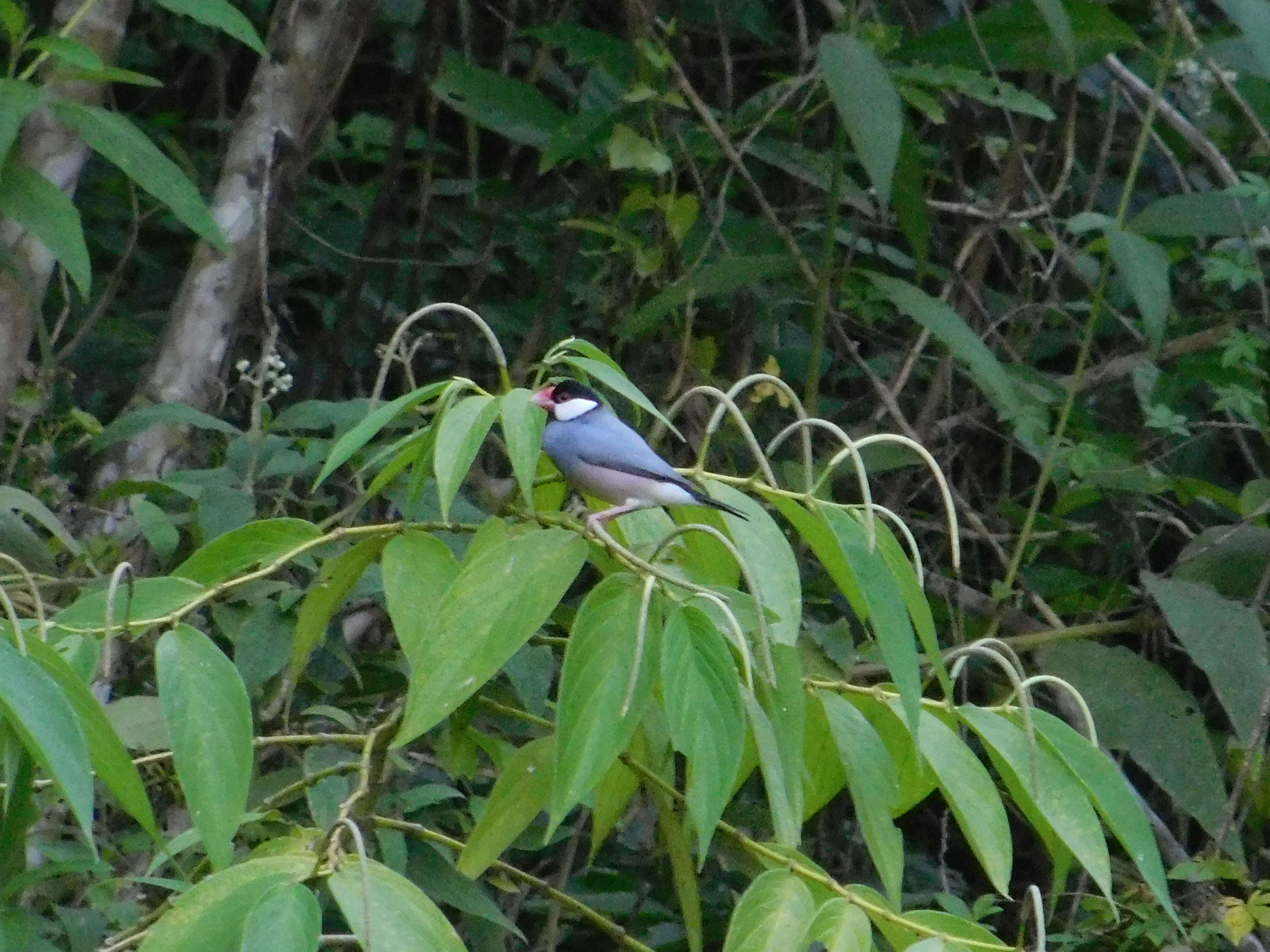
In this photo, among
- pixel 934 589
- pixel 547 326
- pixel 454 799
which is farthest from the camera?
pixel 547 326

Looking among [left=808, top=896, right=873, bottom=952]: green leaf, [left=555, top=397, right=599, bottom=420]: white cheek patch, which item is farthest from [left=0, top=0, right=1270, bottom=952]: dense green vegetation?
[left=555, top=397, right=599, bottom=420]: white cheek patch

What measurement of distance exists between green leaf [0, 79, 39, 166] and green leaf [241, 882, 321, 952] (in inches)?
56.9

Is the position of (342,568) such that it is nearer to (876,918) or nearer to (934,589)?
(876,918)

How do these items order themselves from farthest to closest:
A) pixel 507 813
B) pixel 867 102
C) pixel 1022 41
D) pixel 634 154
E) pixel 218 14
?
1. pixel 634 154
2. pixel 1022 41
3. pixel 867 102
4. pixel 218 14
5. pixel 507 813

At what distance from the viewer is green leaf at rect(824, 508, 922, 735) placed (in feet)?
3.52

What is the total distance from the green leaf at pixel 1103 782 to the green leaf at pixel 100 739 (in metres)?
0.67

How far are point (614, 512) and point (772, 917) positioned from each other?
16.1 inches

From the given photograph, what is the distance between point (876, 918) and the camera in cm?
114

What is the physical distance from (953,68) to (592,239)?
1062 millimetres

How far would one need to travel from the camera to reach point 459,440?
1097mm

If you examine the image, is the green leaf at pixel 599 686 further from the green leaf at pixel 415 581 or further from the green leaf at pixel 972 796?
the green leaf at pixel 972 796

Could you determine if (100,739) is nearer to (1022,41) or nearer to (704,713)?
(704,713)

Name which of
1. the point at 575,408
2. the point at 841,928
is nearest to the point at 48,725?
the point at 841,928

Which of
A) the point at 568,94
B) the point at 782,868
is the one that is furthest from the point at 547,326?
the point at 782,868
